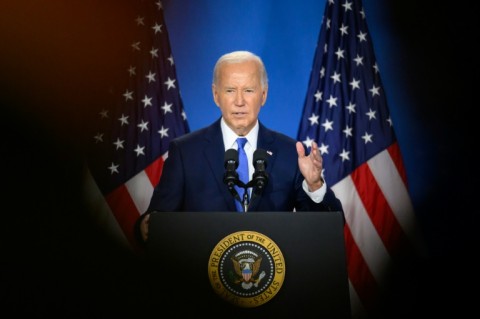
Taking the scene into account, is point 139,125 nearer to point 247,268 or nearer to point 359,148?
point 359,148

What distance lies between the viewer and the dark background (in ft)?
9.04

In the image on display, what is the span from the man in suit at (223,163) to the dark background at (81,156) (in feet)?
3.09

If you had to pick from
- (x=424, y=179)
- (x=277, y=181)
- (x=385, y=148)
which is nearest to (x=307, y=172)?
(x=277, y=181)

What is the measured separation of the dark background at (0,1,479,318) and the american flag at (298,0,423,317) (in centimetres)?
21

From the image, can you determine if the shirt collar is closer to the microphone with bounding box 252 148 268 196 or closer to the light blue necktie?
the light blue necktie

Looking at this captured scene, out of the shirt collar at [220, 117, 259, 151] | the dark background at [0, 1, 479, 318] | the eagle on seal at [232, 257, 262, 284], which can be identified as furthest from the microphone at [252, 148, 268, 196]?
the dark background at [0, 1, 479, 318]

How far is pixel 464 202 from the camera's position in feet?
9.95

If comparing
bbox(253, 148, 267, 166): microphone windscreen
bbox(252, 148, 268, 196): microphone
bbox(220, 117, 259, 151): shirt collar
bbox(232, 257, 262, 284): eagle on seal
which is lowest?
bbox(232, 257, 262, 284): eagle on seal

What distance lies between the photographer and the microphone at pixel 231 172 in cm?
146

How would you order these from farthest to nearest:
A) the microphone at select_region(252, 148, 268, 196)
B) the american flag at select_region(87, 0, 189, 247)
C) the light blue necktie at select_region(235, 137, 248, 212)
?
1. the american flag at select_region(87, 0, 189, 247)
2. the light blue necktie at select_region(235, 137, 248, 212)
3. the microphone at select_region(252, 148, 268, 196)

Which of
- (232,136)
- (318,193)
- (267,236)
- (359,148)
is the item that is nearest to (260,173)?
(267,236)

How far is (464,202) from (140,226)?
255cm

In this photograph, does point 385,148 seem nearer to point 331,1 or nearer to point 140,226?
point 331,1

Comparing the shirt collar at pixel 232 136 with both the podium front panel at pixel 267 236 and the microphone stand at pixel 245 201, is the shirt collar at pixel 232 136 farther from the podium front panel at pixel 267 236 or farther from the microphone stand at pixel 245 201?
the podium front panel at pixel 267 236
